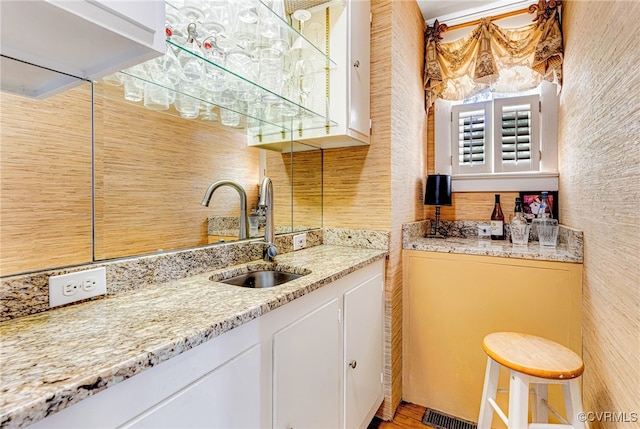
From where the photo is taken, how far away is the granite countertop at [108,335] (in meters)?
0.48

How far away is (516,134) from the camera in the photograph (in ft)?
7.52

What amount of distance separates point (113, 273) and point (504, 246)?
2073mm

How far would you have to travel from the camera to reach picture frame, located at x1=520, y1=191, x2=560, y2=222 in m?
2.16

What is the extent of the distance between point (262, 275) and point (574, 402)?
4.41ft

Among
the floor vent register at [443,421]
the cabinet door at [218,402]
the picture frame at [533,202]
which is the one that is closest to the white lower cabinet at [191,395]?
the cabinet door at [218,402]

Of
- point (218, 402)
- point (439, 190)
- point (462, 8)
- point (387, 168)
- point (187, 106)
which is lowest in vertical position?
point (218, 402)

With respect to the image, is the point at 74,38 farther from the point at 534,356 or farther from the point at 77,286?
the point at 534,356

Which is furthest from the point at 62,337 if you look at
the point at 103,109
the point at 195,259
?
the point at 103,109

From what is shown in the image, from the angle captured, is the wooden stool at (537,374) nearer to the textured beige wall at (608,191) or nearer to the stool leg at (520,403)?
Result: the stool leg at (520,403)

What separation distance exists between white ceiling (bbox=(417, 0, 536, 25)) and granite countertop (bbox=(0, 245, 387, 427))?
2.30 meters

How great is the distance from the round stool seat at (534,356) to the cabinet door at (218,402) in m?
0.98

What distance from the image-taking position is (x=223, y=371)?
31.0 inches

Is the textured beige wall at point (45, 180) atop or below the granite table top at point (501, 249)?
atop

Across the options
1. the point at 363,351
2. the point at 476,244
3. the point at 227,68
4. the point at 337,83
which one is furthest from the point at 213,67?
the point at 476,244
